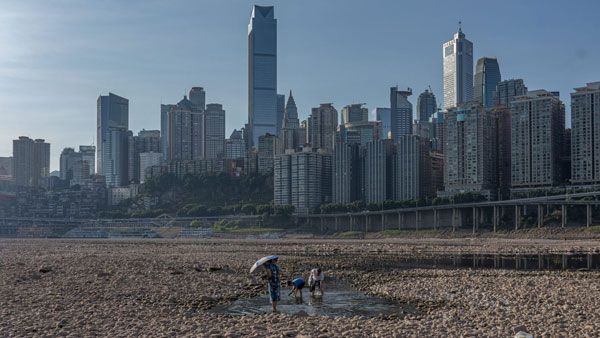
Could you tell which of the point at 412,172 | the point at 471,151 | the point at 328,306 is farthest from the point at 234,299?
the point at 412,172

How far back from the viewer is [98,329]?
16.6m

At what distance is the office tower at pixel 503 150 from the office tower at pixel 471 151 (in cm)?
289

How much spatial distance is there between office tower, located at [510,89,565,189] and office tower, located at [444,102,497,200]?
903cm

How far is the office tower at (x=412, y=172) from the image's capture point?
194375mm

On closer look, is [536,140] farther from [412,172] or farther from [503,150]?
[412,172]

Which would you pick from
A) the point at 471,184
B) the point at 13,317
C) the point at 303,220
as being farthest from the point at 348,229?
the point at 13,317

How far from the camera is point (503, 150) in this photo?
182 metres

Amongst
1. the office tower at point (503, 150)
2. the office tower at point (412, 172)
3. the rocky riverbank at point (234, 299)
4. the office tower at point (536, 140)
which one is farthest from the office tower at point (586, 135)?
the rocky riverbank at point (234, 299)

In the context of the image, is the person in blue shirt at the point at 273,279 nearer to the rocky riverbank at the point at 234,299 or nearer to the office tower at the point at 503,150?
the rocky riverbank at the point at 234,299

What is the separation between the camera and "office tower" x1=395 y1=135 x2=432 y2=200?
194m

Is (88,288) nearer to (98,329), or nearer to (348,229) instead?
(98,329)

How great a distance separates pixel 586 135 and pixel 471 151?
31.8 metres

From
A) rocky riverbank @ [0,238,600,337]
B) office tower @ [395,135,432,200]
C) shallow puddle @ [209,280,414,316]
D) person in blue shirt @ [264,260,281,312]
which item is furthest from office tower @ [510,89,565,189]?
person in blue shirt @ [264,260,281,312]

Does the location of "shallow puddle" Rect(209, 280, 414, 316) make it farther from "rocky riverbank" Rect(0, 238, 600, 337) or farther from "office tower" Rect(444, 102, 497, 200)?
"office tower" Rect(444, 102, 497, 200)
